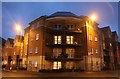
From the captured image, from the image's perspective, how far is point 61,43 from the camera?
4.46 meters

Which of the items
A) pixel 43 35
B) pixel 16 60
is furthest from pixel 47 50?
pixel 16 60

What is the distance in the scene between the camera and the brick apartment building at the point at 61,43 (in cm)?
421

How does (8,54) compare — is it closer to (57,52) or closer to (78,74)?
(57,52)

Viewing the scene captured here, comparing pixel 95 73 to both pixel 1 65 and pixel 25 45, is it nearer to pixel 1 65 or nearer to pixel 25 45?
pixel 25 45

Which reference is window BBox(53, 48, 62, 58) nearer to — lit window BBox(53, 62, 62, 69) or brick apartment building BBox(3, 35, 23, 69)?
lit window BBox(53, 62, 62, 69)

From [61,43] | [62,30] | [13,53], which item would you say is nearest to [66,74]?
[61,43]

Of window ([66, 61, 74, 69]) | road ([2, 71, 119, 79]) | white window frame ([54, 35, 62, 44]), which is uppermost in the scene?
white window frame ([54, 35, 62, 44])

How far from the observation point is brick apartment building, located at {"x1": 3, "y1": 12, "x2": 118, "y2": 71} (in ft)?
13.8

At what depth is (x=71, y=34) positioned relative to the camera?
4.40 meters

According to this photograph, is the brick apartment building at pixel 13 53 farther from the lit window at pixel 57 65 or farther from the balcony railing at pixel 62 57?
the lit window at pixel 57 65

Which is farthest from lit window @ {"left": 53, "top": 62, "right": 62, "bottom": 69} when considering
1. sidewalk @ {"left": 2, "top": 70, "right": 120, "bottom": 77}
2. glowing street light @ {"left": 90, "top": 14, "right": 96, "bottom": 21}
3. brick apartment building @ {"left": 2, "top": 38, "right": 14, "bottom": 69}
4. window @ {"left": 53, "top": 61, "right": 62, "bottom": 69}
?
glowing street light @ {"left": 90, "top": 14, "right": 96, "bottom": 21}

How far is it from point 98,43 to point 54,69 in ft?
3.58

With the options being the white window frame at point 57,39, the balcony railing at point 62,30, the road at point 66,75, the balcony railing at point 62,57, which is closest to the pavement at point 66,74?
the road at point 66,75

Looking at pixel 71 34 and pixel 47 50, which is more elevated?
pixel 71 34
